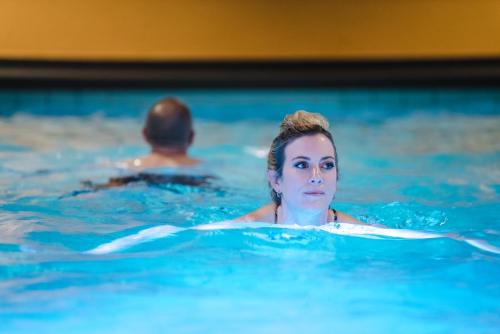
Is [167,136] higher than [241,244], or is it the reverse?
[167,136]

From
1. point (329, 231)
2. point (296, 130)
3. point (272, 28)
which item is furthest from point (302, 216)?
point (272, 28)

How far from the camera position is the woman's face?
3236 millimetres

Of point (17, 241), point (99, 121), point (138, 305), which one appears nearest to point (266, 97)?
point (99, 121)

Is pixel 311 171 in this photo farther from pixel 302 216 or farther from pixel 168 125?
pixel 168 125

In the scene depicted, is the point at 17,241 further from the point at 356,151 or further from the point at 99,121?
the point at 99,121

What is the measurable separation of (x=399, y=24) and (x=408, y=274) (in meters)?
7.24

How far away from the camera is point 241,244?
11.3ft

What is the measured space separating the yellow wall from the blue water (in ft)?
6.85

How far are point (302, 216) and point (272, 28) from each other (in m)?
6.69

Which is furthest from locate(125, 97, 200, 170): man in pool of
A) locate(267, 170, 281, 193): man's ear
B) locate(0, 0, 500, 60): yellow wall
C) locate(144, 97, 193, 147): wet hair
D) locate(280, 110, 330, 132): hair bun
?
locate(0, 0, 500, 60): yellow wall

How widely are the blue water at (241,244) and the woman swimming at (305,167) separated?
171 mm

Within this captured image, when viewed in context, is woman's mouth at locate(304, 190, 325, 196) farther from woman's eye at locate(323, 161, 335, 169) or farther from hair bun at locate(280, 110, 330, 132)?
hair bun at locate(280, 110, 330, 132)

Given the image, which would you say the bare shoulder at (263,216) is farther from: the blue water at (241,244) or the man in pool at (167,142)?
the man in pool at (167,142)

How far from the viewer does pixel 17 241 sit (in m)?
3.51
